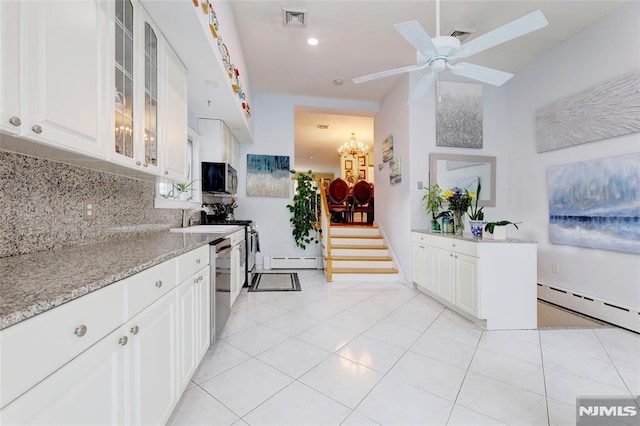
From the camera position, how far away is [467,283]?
2854mm

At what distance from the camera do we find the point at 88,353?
789mm

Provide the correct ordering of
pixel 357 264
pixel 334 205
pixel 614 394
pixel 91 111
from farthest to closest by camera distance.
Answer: pixel 334 205 → pixel 357 264 → pixel 614 394 → pixel 91 111

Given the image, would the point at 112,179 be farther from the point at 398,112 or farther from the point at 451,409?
the point at 398,112

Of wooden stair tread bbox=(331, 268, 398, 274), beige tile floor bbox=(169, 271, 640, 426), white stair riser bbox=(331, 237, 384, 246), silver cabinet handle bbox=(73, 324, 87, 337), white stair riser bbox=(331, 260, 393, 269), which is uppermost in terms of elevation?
silver cabinet handle bbox=(73, 324, 87, 337)

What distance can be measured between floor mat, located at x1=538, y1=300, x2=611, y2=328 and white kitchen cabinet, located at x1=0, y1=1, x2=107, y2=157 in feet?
12.6

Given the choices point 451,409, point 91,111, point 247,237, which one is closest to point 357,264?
point 247,237

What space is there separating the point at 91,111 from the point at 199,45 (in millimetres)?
1208

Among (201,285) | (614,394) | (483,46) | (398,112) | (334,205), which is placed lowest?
(614,394)

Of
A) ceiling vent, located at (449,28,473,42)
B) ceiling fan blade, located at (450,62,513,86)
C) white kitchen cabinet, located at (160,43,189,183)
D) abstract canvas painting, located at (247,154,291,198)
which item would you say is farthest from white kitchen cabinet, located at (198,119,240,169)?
ceiling vent, located at (449,28,473,42)

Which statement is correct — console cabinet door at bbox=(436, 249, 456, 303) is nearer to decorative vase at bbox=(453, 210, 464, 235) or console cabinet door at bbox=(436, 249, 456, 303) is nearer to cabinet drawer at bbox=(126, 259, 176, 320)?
decorative vase at bbox=(453, 210, 464, 235)

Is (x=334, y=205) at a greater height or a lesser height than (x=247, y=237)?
greater

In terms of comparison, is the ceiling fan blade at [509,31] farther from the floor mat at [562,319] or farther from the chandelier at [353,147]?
the chandelier at [353,147]

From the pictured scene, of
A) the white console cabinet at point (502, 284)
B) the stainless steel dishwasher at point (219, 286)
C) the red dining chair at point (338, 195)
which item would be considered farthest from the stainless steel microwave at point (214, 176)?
the red dining chair at point (338, 195)

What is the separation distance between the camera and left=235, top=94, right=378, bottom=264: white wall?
528cm
